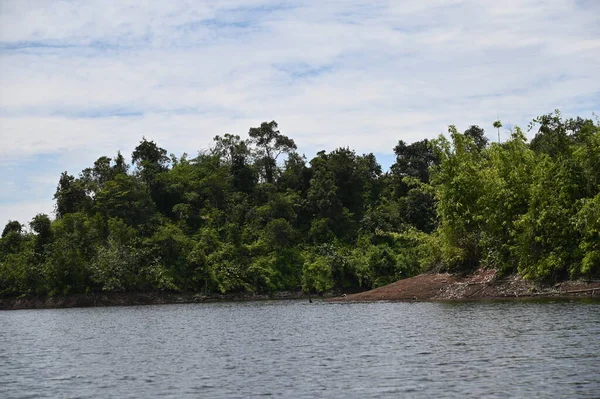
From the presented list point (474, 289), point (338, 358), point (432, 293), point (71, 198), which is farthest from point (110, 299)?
point (338, 358)

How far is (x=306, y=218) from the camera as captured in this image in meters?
115

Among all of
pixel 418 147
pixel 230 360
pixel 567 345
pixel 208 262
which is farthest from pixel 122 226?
pixel 567 345

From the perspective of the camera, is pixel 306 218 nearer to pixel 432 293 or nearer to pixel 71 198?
pixel 71 198

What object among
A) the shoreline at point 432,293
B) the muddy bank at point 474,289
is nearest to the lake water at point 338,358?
the muddy bank at point 474,289

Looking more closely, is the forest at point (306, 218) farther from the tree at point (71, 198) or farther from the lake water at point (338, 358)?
the lake water at point (338, 358)

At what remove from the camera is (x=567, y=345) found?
91.1 feet

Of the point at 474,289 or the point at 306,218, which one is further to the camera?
the point at 306,218

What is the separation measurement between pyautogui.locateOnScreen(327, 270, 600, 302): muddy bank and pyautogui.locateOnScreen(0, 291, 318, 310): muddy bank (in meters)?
31.6

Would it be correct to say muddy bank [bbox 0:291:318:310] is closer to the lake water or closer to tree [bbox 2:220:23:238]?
tree [bbox 2:220:23:238]

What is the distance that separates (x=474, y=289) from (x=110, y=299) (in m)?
54.9

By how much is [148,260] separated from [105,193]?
1484cm

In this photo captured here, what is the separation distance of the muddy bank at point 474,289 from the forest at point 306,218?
3.71 ft

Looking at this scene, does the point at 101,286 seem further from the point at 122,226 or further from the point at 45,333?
the point at 45,333

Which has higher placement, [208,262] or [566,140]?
[566,140]
